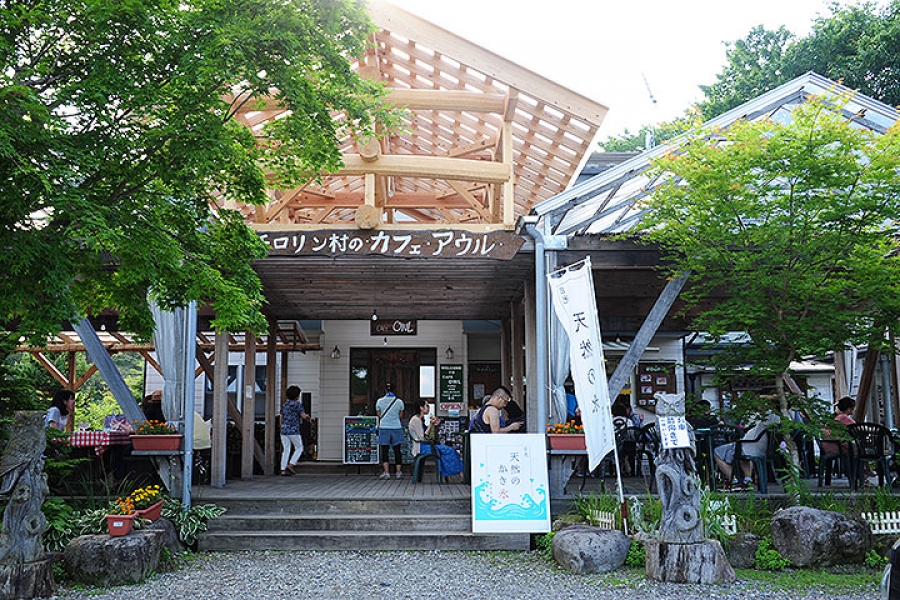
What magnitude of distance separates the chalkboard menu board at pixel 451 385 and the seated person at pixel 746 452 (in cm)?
648

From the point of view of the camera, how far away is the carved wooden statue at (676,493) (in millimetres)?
6211

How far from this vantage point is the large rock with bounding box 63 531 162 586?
20.9ft

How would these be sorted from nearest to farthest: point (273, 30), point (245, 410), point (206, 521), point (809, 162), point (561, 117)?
point (273, 30), point (809, 162), point (206, 521), point (561, 117), point (245, 410)

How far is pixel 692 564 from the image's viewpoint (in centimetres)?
612

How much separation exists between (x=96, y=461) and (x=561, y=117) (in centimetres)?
674

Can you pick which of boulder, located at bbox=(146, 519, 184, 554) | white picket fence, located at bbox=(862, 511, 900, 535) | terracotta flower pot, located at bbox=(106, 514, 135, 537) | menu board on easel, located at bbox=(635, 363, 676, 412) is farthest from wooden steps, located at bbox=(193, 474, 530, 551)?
menu board on easel, located at bbox=(635, 363, 676, 412)

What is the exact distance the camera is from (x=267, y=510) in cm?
839

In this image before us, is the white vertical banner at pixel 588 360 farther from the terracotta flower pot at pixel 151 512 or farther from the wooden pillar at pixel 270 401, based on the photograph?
the wooden pillar at pixel 270 401

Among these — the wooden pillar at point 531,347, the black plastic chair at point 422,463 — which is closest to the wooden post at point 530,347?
the wooden pillar at point 531,347

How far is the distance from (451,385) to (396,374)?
1099 mm

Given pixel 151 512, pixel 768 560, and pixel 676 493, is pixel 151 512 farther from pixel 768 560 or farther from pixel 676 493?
A: pixel 768 560

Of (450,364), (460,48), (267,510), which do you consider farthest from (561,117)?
(450,364)

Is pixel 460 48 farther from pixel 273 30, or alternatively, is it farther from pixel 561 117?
pixel 273 30

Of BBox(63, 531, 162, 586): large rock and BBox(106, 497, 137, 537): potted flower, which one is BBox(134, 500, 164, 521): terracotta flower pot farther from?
BBox(63, 531, 162, 586): large rock
